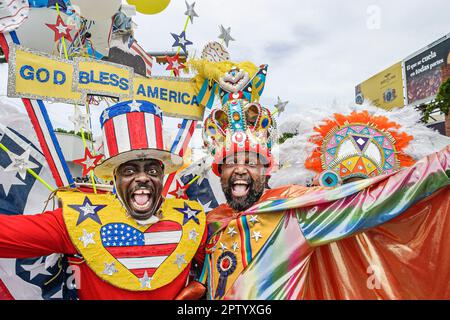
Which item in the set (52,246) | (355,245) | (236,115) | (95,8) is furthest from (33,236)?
(95,8)

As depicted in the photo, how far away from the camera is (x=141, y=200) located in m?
2.46

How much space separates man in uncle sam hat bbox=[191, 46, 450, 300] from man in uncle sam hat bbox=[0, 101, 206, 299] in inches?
11.4

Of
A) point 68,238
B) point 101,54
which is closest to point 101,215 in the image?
point 68,238

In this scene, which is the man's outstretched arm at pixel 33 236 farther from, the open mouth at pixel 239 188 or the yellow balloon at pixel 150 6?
the yellow balloon at pixel 150 6

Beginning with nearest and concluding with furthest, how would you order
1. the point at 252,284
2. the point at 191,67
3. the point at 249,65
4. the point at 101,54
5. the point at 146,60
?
the point at 252,284 → the point at 249,65 → the point at 191,67 → the point at 101,54 → the point at 146,60

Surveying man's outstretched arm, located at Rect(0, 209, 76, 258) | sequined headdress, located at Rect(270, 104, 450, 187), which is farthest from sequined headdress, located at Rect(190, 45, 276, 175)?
man's outstretched arm, located at Rect(0, 209, 76, 258)

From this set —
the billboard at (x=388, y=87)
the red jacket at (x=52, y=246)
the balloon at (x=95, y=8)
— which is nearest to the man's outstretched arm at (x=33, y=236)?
the red jacket at (x=52, y=246)

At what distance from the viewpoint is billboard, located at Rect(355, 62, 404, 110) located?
20739 millimetres

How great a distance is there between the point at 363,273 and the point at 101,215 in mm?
1636

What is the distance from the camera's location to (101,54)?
17.2ft

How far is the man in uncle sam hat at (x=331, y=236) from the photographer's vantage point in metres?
2.25

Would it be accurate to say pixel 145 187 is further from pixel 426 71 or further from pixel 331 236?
pixel 426 71

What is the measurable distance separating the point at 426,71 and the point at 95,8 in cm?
1801
